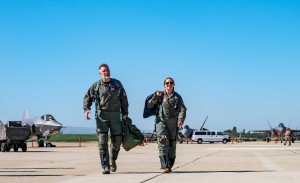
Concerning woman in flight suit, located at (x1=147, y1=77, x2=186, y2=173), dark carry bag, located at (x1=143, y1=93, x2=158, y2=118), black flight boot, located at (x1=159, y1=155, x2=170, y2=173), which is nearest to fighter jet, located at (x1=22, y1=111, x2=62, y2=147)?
dark carry bag, located at (x1=143, y1=93, x2=158, y2=118)

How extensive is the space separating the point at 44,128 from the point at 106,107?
37.2m

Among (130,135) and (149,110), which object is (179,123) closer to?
(149,110)

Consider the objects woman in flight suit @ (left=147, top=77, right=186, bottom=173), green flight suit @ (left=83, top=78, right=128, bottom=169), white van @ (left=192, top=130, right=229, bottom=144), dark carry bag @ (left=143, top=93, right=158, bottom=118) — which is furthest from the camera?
white van @ (left=192, top=130, right=229, bottom=144)

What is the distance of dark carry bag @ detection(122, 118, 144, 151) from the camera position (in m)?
10.8

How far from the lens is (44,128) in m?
46.8

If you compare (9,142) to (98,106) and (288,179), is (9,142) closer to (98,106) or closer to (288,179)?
(98,106)

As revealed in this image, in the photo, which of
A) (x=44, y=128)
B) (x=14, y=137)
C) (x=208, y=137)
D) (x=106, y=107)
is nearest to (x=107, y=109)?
(x=106, y=107)

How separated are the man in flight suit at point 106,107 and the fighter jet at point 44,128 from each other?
114 feet

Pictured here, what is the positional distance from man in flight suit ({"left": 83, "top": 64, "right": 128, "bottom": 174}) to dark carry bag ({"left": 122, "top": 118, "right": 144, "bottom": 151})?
4.7 inches

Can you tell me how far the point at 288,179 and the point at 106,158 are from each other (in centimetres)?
321

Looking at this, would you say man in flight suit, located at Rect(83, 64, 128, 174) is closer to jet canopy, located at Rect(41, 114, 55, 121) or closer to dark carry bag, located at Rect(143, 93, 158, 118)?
dark carry bag, located at Rect(143, 93, 158, 118)

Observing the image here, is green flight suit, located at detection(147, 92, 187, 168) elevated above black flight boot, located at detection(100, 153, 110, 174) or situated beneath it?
elevated above

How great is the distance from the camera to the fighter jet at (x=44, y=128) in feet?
149

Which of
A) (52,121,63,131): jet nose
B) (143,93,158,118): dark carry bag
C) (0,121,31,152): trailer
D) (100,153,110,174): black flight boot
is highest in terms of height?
(52,121,63,131): jet nose
